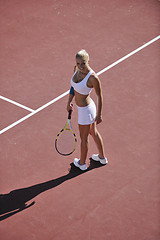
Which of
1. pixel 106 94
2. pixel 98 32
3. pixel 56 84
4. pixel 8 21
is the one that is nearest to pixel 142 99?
pixel 106 94

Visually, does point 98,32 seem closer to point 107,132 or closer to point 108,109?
point 108,109

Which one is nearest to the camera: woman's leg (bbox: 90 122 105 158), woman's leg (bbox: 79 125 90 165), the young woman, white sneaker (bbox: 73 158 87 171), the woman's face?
the woman's face

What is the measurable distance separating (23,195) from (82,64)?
8.10 ft

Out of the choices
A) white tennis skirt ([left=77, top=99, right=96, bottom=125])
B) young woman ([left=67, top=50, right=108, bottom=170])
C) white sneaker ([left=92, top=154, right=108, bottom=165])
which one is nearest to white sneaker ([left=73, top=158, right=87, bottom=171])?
young woman ([left=67, top=50, right=108, bottom=170])

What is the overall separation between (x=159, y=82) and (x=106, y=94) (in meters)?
1.32

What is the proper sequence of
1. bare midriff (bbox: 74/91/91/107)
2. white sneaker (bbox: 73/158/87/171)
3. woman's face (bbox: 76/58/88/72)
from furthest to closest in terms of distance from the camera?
white sneaker (bbox: 73/158/87/171)
bare midriff (bbox: 74/91/91/107)
woman's face (bbox: 76/58/88/72)

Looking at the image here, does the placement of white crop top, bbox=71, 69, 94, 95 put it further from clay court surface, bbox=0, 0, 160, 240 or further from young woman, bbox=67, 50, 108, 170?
clay court surface, bbox=0, 0, 160, 240

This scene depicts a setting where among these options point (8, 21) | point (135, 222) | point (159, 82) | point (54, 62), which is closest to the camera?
point (135, 222)

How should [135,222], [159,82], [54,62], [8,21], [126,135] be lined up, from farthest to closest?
1. [8,21]
2. [54,62]
3. [159,82]
4. [126,135]
5. [135,222]

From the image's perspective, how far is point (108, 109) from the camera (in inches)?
379

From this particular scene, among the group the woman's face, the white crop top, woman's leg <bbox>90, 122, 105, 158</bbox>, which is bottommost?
woman's leg <bbox>90, 122, 105, 158</bbox>

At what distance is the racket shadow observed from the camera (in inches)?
296

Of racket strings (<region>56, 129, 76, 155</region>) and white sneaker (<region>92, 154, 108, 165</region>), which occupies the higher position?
racket strings (<region>56, 129, 76, 155</region>)

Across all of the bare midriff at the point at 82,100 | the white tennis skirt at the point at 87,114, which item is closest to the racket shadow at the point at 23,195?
the white tennis skirt at the point at 87,114
